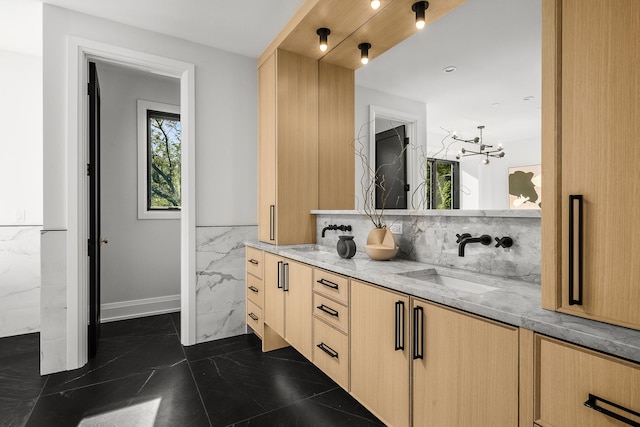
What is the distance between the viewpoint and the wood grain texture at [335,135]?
276cm

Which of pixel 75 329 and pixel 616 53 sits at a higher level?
pixel 616 53

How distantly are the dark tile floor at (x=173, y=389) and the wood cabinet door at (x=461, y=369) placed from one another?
0.77m

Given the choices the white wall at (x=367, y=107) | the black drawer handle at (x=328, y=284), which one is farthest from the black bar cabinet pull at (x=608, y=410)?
the white wall at (x=367, y=107)

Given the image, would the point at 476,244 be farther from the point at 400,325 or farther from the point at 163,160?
the point at 163,160

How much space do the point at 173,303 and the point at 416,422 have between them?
10.6 feet

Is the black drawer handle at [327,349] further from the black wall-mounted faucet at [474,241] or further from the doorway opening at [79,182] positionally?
the doorway opening at [79,182]

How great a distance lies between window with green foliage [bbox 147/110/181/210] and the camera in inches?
146

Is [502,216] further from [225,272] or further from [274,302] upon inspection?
[225,272]

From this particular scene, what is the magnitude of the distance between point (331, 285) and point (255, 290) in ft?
4.20

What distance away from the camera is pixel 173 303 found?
3756mm

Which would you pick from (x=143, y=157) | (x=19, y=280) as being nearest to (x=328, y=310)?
(x=143, y=157)

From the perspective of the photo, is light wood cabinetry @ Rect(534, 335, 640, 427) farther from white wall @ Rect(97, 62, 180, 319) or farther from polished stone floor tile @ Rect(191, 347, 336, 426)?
white wall @ Rect(97, 62, 180, 319)

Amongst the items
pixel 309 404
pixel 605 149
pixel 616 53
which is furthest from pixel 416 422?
pixel 616 53

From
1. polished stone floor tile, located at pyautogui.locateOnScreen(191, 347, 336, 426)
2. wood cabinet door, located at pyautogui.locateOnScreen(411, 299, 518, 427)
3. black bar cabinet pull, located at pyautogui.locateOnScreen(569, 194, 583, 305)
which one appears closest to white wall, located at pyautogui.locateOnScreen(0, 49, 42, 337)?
polished stone floor tile, located at pyautogui.locateOnScreen(191, 347, 336, 426)
